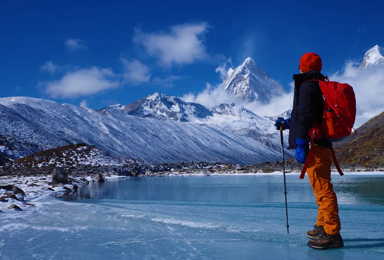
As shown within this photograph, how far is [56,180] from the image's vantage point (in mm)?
13672

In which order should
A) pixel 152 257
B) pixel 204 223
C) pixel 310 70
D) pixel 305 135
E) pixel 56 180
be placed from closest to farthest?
1. pixel 152 257
2. pixel 305 135
3. pixel 310 70
4. pixel 204 223
5. pixel 56 180

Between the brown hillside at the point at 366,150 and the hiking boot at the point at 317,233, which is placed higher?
the brown hillside at the point at 366,150

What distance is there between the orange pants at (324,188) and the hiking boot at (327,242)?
0.06 m

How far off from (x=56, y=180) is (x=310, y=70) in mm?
13064

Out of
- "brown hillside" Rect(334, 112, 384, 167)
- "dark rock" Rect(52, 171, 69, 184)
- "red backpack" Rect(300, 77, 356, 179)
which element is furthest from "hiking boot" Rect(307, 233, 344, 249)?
"brown hillside" Rect(334, 112, 384, 167)

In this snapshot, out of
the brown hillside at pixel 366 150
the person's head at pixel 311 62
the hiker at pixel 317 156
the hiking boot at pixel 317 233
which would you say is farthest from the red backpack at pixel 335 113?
the brown hillside at pixel 366 150

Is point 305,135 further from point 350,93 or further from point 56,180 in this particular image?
point 56,180

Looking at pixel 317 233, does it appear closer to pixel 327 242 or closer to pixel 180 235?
pixel 327 242

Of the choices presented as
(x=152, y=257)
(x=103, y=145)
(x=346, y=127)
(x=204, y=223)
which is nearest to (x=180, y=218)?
(x=204, y=223)

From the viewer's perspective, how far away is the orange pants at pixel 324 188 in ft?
10.0

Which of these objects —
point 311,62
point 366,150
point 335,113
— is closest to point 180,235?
point 335,113

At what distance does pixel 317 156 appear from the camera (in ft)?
10.3

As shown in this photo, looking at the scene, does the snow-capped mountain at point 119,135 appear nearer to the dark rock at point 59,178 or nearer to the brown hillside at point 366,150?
the dark rock at point 59,178

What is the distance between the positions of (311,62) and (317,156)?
1.04 meters
